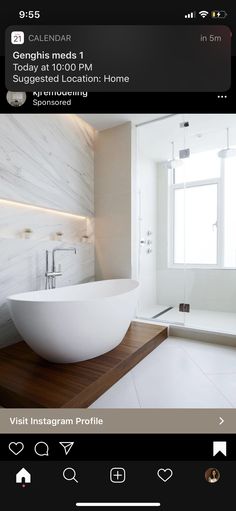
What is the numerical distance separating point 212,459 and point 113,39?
912mm

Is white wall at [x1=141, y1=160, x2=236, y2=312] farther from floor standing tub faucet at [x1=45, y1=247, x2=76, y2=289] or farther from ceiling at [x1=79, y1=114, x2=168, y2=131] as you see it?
floor standing tub faucet at [x1=45, y1=247, x2=76, y2=289]

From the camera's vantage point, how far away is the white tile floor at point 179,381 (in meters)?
1.16

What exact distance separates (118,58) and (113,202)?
206 cm

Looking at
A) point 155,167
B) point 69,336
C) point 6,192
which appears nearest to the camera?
point 69,336

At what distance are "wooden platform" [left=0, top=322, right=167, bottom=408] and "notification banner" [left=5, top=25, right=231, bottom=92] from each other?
1139 millimetres

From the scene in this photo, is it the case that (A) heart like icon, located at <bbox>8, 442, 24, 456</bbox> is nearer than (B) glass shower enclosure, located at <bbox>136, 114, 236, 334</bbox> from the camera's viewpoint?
Yes

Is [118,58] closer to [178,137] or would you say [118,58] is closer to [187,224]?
[178,137]

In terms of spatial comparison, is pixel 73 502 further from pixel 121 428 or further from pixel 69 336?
pixel 69 336

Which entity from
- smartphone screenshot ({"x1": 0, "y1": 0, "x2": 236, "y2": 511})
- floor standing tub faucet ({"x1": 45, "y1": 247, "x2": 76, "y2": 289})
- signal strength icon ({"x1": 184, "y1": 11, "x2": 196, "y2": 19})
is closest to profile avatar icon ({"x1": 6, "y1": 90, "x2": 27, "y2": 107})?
smartphone screenshot ({"x1": 0, "y1": 0, "x2": 236, "y2": 511})

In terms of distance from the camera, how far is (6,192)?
67.2 inches

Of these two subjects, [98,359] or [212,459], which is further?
[98,359]

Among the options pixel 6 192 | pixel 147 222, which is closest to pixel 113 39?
pixel 6 192

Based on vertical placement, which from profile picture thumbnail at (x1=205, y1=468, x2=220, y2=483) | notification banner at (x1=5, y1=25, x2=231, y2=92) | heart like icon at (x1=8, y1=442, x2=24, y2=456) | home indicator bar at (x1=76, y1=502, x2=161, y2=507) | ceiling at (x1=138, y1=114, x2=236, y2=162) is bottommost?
home indicator bar at (x1=76, y1=502, x2=161, y2=507)

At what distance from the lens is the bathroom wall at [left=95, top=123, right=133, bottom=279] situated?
8.13 feet
